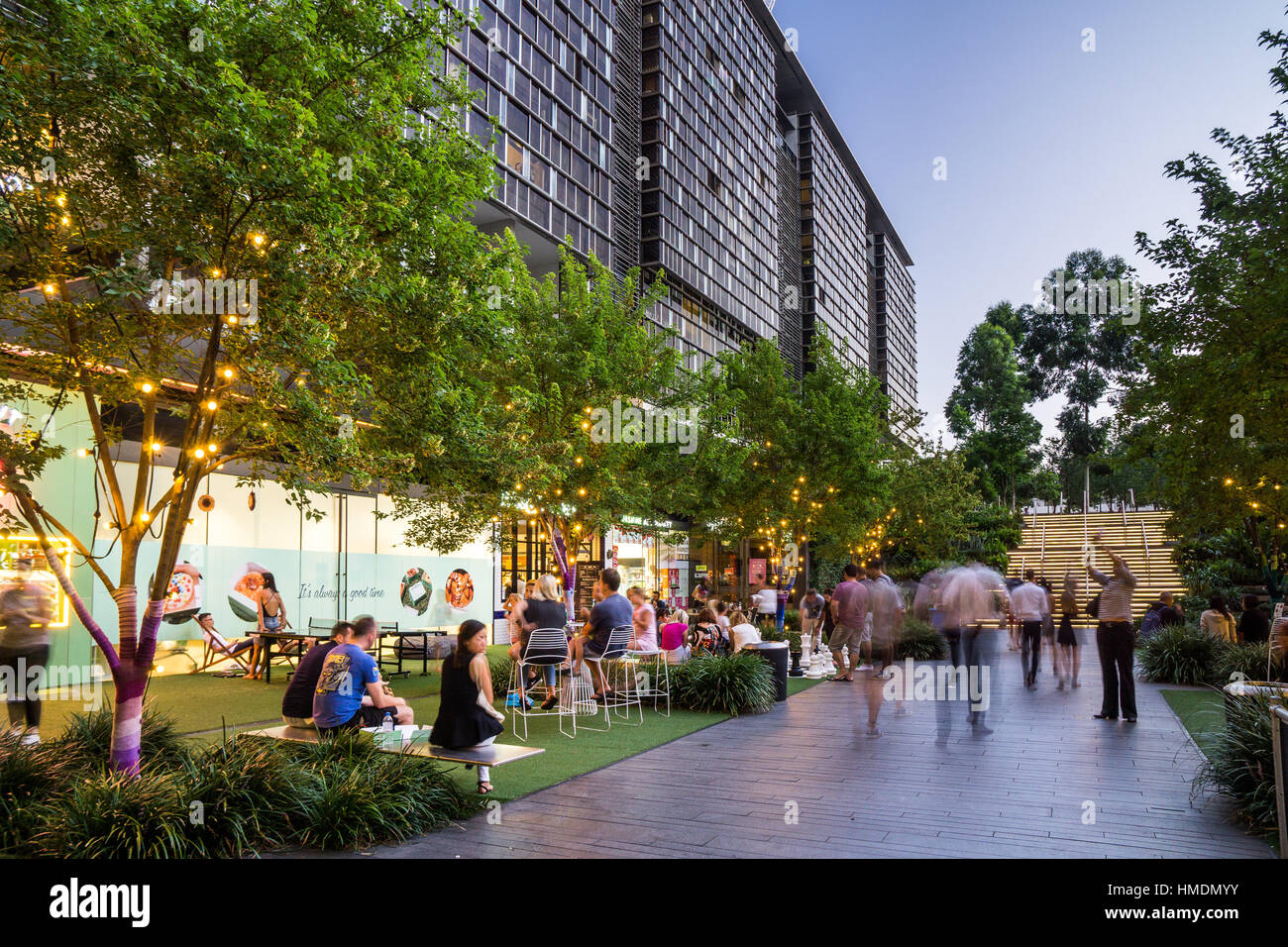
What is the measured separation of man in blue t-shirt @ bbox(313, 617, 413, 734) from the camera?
23.8 feet

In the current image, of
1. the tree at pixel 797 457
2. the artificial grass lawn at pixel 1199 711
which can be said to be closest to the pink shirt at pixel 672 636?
the artificial grass lawn at pixel 1199 711

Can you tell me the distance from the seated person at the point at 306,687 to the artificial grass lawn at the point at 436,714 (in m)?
0.63

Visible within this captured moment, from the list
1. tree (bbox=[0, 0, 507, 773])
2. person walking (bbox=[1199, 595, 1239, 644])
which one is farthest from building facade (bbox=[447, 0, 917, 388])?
person walking (bbox=[1199, 595, 1239, 644])

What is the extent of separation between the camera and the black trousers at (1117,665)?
10008mm

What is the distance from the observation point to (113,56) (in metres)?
5.41

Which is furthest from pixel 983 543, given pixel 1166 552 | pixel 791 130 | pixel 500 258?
pixel 791 130

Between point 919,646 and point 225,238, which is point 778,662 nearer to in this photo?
point 919,646

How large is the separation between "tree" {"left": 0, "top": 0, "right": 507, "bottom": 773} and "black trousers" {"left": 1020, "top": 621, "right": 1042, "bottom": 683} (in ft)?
38.0

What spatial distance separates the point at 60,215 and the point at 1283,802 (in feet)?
28.5

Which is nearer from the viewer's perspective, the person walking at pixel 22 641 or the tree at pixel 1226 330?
the person walking at pixel 22 641

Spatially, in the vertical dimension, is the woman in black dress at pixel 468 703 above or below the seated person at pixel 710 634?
above

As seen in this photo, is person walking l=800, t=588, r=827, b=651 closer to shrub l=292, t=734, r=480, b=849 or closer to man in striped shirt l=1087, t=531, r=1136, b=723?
man in striped shirt l=1087, t=531, r=1136, b=723

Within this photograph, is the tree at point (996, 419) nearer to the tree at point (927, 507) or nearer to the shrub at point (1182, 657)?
the tree at point (927, 507)

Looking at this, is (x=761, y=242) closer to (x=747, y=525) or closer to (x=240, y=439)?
(x=747, y=525)
